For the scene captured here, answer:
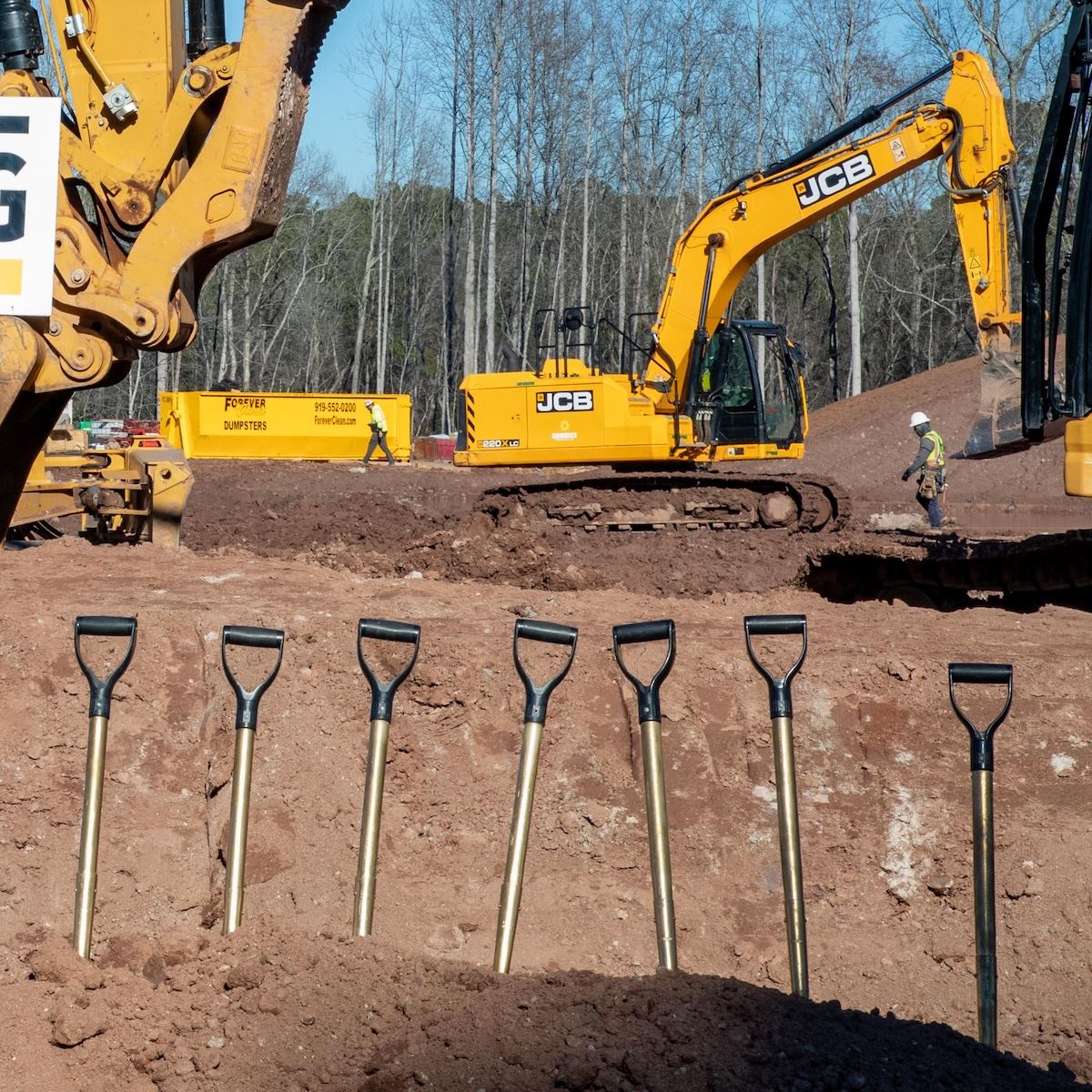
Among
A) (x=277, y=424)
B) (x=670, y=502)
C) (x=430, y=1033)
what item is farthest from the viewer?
(x=277, y=424)

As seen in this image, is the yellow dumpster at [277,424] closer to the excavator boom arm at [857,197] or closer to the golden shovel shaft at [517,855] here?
the excavator boom arm at [857,197]

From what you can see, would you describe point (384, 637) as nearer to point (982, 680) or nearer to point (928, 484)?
point (982, 680)

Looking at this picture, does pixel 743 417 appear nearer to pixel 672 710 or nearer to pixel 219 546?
pixel 219 546

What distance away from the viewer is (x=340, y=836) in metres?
5.66

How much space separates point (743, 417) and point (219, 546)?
5.93m

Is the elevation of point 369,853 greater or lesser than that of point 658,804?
lesser

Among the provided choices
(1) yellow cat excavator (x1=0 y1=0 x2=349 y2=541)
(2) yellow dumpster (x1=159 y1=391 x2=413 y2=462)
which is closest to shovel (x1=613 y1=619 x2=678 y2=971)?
(1) yellow cat excavator (x1=0 y1=0 x2=349 y2=541)

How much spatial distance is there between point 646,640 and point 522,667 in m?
0.48

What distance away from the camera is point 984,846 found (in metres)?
4.29

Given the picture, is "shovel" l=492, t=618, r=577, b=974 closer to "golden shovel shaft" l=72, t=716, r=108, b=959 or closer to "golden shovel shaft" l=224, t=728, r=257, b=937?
"golden shovel shaft" l=224, t=728, r=257, b=937

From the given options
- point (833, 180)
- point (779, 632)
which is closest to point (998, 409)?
point (779, 632)

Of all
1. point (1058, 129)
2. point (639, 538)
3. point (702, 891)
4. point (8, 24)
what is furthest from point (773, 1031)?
point (639, 538)

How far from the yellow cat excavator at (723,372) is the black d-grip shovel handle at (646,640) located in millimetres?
6684

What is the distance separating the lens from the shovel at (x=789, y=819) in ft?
14.3
